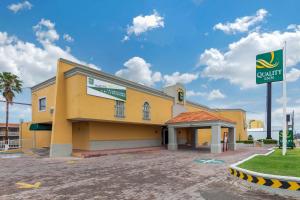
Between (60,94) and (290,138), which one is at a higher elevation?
(60,94)

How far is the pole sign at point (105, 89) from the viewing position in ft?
64.3

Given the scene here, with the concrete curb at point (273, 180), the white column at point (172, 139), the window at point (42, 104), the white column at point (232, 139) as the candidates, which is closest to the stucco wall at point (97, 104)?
the white column at point (172, 139)

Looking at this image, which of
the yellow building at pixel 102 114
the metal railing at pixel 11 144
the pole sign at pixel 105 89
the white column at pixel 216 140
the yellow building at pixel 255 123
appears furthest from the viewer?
the yellow building at pixel 255 123

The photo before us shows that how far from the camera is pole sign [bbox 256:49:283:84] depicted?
14.7 m

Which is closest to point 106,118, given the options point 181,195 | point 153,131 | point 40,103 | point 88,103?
point 88,103

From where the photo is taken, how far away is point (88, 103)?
62.7 feet

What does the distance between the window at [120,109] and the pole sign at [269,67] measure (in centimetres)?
1210

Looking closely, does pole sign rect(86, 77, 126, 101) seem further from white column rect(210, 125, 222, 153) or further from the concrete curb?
the concrete curb

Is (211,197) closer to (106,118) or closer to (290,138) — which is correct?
(106,118)

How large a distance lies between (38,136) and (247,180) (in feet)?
84.6

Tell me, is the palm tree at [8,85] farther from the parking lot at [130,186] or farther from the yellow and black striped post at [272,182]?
the yellow and black striped post at [272,182]

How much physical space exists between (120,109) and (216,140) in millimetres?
9890

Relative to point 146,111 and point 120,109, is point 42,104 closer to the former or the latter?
point 120,109

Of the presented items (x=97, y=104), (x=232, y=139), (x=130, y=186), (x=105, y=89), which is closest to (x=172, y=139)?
(x=232, y=139)
